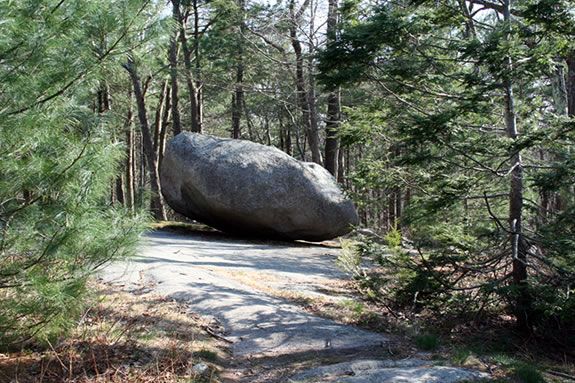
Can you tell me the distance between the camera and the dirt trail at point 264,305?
484cm

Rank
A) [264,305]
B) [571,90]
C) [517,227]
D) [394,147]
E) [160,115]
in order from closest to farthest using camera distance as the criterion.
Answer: [517,227]
[264,305]
[394,147]
[571,90]
[160,115]

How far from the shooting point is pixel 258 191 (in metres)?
12.0

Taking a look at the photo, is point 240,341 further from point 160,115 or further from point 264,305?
point 160,115

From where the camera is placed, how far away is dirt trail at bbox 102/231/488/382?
191 inches

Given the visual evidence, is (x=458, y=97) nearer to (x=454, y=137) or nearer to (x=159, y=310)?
(x=454, y=137)

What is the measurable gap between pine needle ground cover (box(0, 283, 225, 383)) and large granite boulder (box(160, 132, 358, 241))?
252 inches

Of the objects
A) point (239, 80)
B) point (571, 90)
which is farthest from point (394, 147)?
point (239, 80)

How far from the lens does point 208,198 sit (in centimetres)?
1220

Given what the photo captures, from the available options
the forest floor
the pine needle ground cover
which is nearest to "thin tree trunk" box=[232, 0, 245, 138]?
the forest floor

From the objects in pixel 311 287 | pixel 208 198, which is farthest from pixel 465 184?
pixel 208 198

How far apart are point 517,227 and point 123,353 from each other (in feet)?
16.0

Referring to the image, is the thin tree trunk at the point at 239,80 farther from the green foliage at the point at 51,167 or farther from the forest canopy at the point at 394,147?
the green foliage at the point at 51,167

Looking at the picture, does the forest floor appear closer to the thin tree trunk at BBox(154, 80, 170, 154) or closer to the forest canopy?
the forest canopy

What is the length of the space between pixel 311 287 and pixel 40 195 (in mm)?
5294
